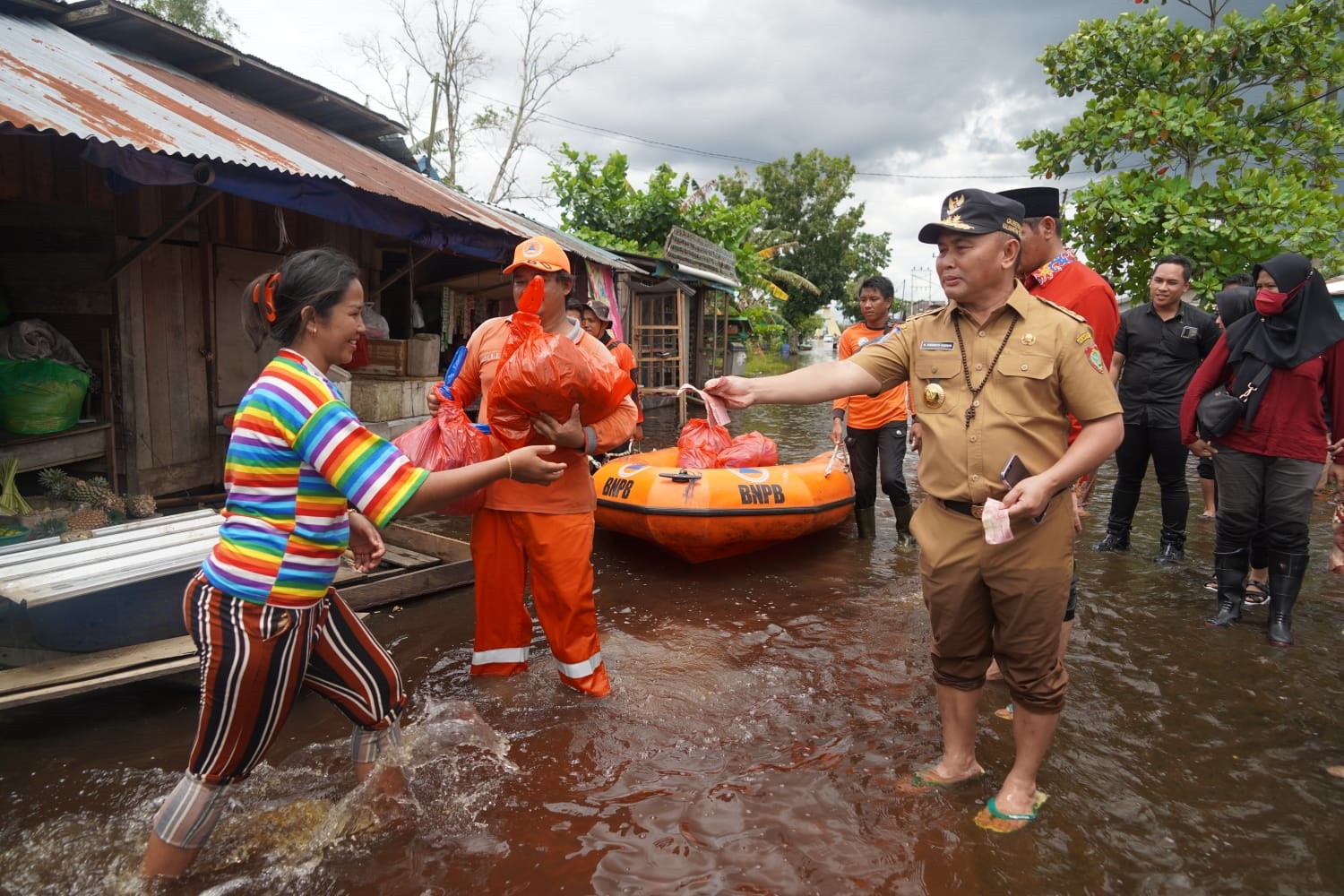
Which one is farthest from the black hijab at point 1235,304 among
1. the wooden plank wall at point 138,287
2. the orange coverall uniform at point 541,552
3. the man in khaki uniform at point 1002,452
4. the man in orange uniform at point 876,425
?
the wooden plank wall at point 138,287

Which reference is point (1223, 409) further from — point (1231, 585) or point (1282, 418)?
point (1231, 585)

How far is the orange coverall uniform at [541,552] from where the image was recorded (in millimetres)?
3121

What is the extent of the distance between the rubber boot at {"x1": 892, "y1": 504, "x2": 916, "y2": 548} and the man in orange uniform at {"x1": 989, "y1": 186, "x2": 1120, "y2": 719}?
2858 millimetres

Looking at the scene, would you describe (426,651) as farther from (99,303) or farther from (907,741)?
(99,303)

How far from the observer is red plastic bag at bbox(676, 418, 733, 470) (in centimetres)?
616

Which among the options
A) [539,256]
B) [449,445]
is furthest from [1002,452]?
[449,445]

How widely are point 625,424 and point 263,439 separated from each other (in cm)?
152

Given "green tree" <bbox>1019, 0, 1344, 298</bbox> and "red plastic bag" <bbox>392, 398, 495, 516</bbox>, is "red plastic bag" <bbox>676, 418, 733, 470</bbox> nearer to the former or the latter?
"red plastic bag" <bbox>392, 398, 495, 516</bbox>

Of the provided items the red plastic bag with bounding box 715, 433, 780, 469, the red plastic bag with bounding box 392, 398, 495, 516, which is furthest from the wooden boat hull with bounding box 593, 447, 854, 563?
the red plastic bag with bounding box 392, 398, 495, 516

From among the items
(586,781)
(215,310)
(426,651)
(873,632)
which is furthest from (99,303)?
(873,632)

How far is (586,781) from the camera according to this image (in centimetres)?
289

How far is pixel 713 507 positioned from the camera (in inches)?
210

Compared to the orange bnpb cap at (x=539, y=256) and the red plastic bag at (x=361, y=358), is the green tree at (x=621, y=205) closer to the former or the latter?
the red plastic bag at (x=361, y=358)

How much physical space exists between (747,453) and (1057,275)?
3.29 meters
